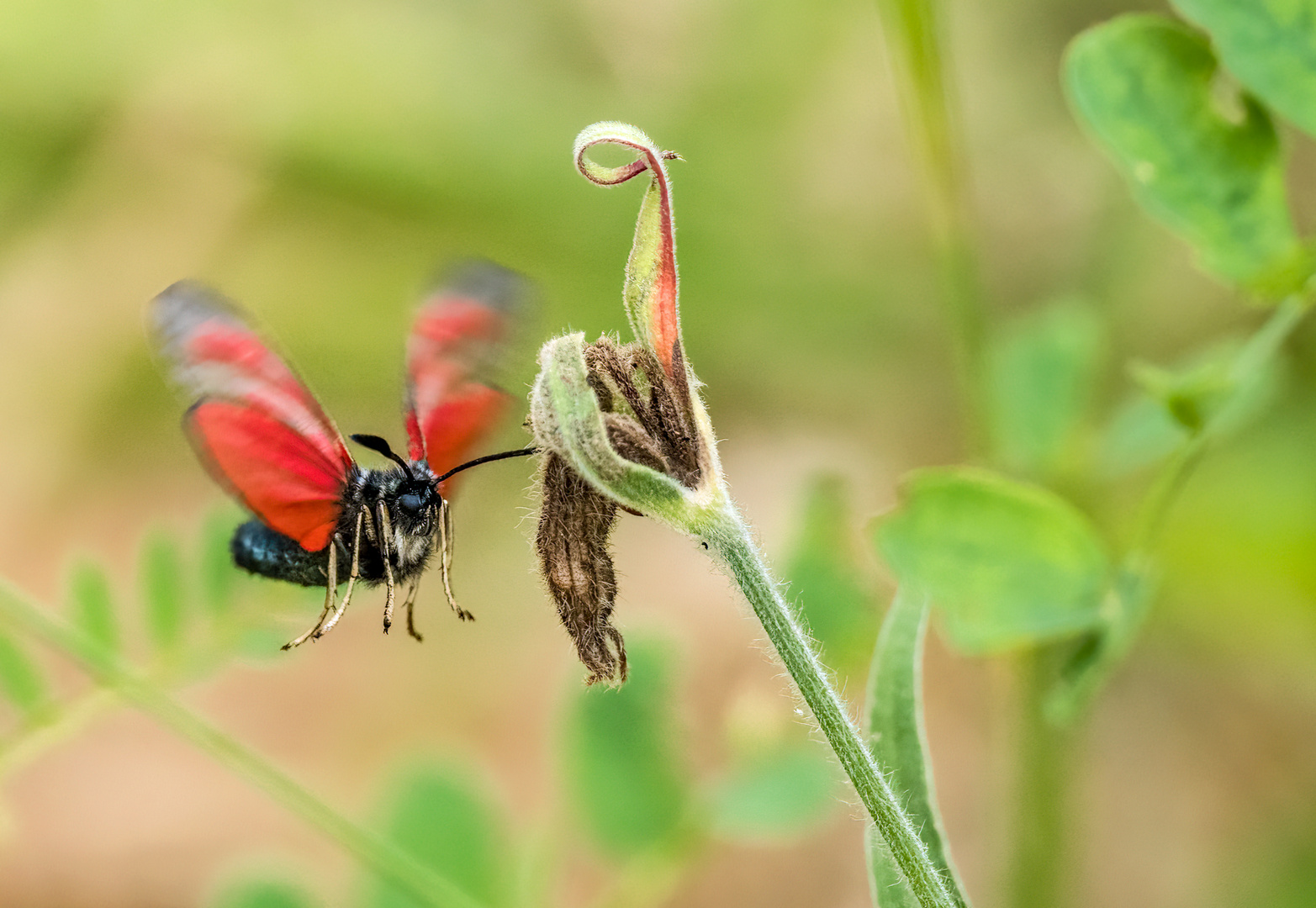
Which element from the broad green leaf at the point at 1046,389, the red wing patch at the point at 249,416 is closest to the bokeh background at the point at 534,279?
the broad green leaf at the point at 1046,389

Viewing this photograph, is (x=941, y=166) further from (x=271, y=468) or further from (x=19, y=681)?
(x=19, y=681)

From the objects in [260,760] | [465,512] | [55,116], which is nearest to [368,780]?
[465,512]

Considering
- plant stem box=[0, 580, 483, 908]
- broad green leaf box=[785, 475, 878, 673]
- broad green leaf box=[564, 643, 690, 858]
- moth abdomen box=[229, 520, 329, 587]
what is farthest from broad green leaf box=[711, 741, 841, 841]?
moth abdomen box=[229, 520, 329, 587]

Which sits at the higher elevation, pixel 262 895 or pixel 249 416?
pixel 249 416

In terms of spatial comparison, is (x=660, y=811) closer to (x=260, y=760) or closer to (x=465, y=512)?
(x=260, y=760)

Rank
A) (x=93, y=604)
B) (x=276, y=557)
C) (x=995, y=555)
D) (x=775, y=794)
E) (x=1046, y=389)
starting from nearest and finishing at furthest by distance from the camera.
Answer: (x=995, y=555) < (x=276, y=557) < (x=93, y=604) < (x=775, y=794) < (x=1046, y=389)

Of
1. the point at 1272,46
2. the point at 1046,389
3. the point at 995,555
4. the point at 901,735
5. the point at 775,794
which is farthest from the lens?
the point at 1046,389

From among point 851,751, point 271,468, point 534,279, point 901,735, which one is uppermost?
point 271,468

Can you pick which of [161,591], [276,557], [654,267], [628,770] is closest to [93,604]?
[161,591]
